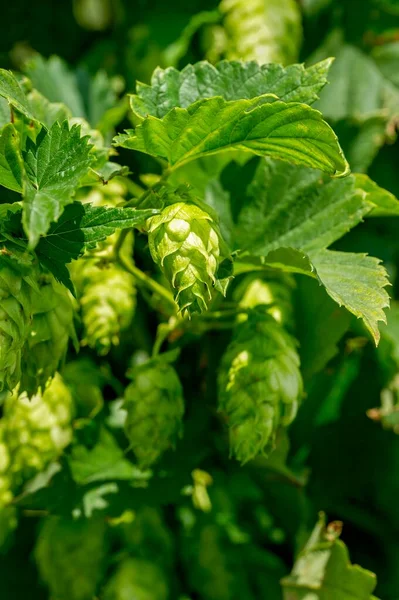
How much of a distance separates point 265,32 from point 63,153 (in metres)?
0.79

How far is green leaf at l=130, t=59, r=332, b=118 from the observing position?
90 centimetres

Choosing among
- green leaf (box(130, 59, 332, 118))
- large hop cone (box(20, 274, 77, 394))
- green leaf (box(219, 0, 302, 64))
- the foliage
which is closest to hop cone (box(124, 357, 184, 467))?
the foliage

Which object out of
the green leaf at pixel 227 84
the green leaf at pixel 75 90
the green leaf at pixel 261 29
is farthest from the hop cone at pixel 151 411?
the green leaf at pixel 261 29

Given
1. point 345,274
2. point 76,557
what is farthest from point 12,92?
point 76,557

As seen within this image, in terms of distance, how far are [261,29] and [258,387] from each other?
84 centimetres

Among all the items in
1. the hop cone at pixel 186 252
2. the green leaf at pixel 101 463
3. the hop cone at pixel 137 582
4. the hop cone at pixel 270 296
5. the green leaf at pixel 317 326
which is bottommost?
the hop cone at pixel 137 582

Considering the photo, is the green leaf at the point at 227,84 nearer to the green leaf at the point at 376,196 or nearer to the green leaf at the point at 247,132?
the green leaf at the point at 247,132

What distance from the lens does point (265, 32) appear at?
1.46 meters

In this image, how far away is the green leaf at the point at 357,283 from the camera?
85 centimetres

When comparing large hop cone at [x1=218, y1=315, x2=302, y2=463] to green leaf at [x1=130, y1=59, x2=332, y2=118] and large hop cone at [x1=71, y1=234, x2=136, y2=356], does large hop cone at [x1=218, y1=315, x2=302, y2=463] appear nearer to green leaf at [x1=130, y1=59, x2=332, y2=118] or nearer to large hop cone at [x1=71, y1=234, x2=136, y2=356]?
large hop cone at [x1=71, y1=234, x2=136, y2=356]

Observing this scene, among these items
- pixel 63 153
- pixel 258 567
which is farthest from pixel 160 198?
pixel 258 567

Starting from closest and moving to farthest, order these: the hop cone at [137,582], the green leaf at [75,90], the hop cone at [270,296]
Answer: the hop cone at [270,296] < the hop cone at [137,582] < the green leaf at [75,90]

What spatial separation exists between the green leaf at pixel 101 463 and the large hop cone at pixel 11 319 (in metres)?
0.38

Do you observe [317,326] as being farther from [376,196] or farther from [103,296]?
[103,296]
